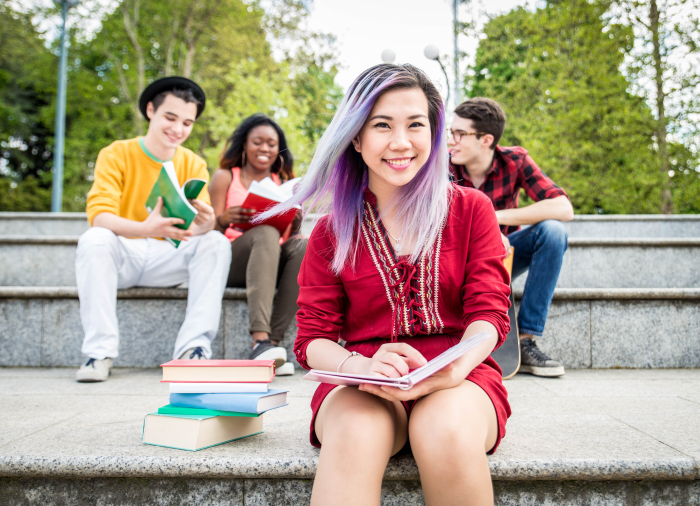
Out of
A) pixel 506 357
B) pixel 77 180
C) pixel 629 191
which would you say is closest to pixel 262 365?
pixel 506 357

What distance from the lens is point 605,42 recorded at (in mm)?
8406

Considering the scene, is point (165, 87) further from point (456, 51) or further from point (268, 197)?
point (456, 51)

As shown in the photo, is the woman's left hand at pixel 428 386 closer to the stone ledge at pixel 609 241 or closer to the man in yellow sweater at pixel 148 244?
the man in yellow sweater at pixel 148 244

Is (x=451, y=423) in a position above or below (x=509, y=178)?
below

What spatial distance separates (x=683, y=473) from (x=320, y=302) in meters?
1.14

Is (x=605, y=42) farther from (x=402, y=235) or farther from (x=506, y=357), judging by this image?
(x=402, y=235)

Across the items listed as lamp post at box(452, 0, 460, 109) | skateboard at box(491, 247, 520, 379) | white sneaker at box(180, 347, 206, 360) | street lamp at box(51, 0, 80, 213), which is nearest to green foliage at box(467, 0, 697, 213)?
lamp post at box(452, 0, 460, 109)

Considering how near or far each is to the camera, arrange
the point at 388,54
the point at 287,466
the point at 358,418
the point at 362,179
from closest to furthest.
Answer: the point at 358,418 < the point at 287,466 < the point at 362,179 < the point at 388,54

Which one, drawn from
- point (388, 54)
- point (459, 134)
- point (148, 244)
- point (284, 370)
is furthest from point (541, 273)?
point (388, 54)

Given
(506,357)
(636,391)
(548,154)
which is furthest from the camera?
(548,154)

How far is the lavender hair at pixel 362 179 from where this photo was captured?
5.16 ft

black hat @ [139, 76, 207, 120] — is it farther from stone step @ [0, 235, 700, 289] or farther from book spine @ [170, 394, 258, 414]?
book spine @ [170, 394, 258, 414]

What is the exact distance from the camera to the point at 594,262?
14.5ft

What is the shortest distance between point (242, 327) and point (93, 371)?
0.85 m
